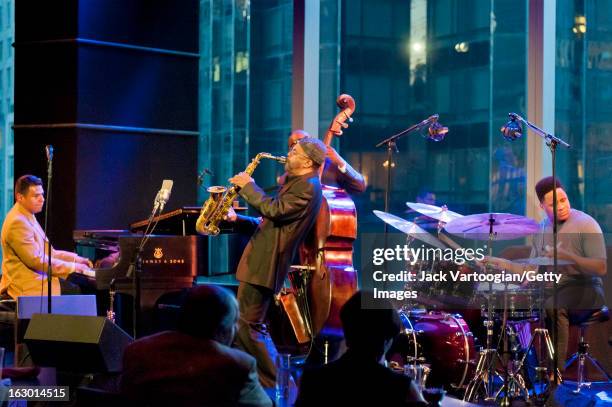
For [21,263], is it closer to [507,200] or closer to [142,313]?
[142,313]

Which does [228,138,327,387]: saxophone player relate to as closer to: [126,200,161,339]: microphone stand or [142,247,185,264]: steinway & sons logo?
[126,200,161,339]: microphone stand

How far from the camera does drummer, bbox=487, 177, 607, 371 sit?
20.0ft

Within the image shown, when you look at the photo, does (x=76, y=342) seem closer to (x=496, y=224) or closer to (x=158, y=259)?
(x=158, y=259)

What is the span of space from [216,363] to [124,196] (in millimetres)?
4491

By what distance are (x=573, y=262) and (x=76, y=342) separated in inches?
139

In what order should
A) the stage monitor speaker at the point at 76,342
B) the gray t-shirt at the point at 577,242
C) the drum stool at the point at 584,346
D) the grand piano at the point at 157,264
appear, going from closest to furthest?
the stage monitor speaker at the point at 76,342 < the drum stool at the point at 584,346 < the gray t-shirt at the point at 577,242 < the grand piano at the point at 157,264

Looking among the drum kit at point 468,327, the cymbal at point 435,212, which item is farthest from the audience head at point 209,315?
the cymbal at point 435,212

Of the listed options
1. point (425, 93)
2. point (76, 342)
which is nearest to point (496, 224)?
point (76, 342)

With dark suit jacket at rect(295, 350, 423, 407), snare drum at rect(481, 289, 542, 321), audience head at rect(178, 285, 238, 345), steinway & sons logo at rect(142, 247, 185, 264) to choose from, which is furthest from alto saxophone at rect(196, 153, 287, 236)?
dark suit jacket at rect(295, 350, 423, 407)

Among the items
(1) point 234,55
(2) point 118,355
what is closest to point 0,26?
(1) point 234,55

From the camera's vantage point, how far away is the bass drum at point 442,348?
19.9 ft

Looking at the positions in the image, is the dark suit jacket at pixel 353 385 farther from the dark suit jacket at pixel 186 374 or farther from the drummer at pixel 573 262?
the drummer at pixel 573 262

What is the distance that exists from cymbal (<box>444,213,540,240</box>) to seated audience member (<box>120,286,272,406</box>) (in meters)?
A: 3.08

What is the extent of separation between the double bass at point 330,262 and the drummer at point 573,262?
131 cm
